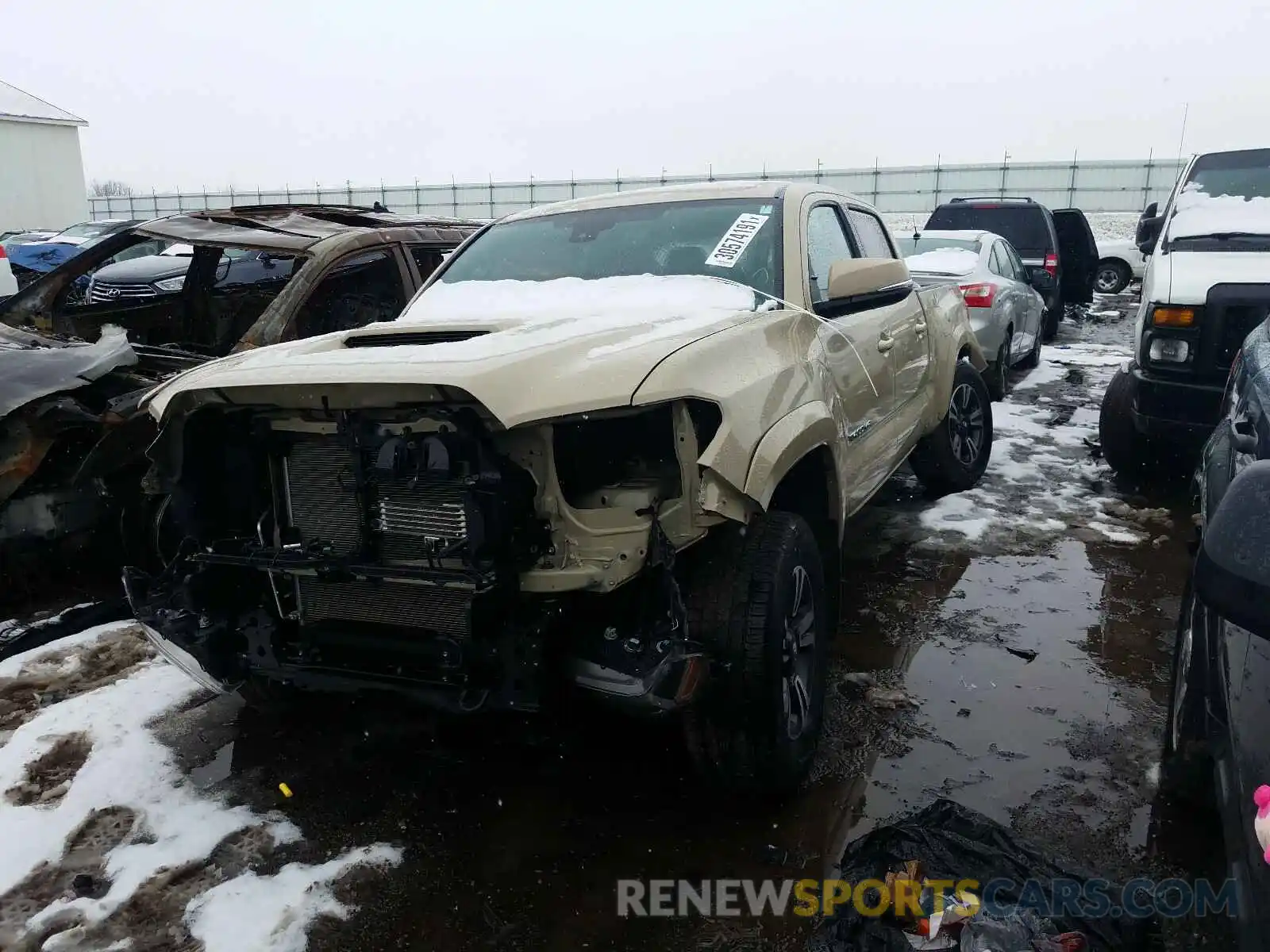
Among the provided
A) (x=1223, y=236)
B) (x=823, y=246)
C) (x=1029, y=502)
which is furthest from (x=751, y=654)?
(x=1223, y=236)

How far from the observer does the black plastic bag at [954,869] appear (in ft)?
6.56

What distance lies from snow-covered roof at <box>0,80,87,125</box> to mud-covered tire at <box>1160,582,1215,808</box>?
3160 cm

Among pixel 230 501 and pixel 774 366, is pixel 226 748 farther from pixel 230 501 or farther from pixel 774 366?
pixel 774 366

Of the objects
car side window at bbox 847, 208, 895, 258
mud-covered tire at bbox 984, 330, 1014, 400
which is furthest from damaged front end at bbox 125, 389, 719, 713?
mud-covered tire at bbox 984, 330, 1014, 400

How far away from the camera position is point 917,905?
6.74ft

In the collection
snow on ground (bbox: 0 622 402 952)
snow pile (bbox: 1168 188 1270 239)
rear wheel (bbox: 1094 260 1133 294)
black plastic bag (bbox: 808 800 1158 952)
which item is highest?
snow pile (bbox: 1168 188 1270 239)

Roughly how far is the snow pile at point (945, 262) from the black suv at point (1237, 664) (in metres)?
6.03

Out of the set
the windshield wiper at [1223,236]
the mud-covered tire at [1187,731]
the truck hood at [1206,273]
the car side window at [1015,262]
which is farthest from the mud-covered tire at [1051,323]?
the mud-covered tire at [1187,731]

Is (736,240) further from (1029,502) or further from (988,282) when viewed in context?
(988,282)

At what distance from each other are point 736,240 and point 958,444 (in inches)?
108

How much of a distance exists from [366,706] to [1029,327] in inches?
360

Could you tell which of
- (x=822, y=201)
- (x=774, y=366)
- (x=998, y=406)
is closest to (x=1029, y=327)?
(x=998, y=406)

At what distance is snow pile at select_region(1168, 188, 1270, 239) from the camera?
605 centimetres

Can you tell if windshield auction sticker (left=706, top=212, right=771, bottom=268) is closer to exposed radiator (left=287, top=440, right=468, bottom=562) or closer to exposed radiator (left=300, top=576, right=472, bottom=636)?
exposed radiator (left=287, top=440, right=468, bottom=562)
